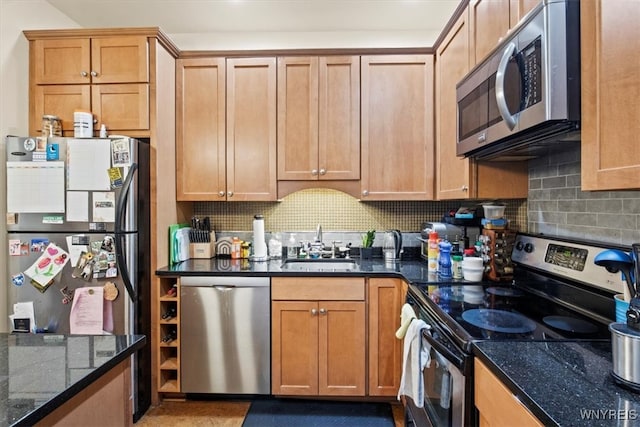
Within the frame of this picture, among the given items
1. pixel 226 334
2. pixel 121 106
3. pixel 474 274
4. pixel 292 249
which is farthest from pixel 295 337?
pixel 121 106

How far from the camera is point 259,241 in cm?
260

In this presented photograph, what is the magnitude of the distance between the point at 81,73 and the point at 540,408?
294 cm

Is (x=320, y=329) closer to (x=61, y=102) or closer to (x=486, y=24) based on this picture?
(x=486, y=24)

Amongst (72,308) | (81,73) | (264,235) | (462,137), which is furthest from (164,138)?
(462,137)

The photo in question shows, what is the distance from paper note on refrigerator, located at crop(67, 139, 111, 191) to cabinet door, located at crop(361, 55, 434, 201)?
1.71m

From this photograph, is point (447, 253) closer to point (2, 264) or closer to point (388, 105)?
point (388, 105)

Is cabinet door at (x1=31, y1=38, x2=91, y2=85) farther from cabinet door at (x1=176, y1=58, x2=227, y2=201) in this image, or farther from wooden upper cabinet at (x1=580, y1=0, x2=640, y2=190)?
wooden upper cabinet at (x1=580, y1=0, x2=640, y2=190)

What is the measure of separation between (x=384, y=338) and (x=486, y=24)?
1.86 metres

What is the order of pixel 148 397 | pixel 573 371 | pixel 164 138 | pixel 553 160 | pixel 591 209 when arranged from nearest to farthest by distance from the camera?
pixel 573 371, pixel 591 209, pixel 553 160, pixel 148 397, pixel 164 138

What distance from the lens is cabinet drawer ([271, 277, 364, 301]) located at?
7.09ft

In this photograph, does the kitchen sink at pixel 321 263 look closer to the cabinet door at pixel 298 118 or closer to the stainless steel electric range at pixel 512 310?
the cabinet door at pixel 298 118

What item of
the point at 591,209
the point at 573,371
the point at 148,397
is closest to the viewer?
the point at 573,371

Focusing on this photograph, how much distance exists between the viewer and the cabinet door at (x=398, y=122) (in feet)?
8.09

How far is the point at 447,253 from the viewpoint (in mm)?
2020
